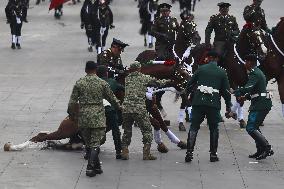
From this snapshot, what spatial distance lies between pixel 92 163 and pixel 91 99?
0.98 meters

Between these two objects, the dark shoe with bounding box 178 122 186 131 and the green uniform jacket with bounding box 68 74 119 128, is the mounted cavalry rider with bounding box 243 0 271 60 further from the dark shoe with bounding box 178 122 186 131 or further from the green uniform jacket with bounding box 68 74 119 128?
the green uniform jacket with bounding box 68 74 119 128

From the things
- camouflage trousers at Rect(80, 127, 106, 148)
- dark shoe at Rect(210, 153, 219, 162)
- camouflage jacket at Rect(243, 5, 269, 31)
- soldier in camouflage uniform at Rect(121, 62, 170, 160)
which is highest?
camouflage jacket at Rect(243, 5, 269, 31)

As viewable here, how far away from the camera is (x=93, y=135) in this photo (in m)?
12.2

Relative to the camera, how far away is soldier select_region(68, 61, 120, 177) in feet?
39.8

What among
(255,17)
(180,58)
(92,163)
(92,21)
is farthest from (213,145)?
(92,21)

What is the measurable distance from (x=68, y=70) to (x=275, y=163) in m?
12.2

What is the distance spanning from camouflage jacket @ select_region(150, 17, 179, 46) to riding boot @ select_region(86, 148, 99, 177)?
18.9ft

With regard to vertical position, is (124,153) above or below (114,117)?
below

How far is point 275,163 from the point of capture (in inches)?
512

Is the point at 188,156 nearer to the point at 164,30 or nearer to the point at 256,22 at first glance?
the point at 256,22

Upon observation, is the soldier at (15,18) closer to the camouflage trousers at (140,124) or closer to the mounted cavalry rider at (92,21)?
the mounted cavalry rider at (92,21)

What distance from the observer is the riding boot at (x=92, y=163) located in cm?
1207

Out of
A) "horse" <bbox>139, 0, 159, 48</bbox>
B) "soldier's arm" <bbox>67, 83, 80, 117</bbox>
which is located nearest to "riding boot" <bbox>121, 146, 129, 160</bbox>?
"soldier's arm" <bbox>67, 83, 80, 117</bbox>

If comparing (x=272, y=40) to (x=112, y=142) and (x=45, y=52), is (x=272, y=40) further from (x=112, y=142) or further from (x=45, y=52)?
(x=45, y=52)
